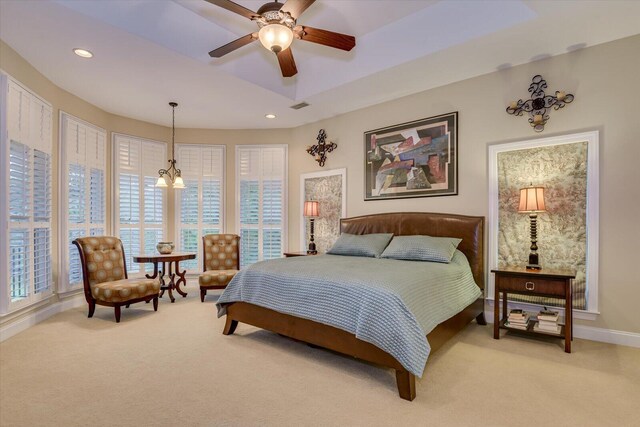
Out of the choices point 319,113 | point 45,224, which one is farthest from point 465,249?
point 45,224

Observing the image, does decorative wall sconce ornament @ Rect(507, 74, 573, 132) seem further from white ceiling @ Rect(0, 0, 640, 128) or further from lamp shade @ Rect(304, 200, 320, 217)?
lamp shade @ Rect(304, 200, 320, 217)

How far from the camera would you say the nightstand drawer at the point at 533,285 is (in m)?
2.96

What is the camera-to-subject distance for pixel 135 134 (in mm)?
5598

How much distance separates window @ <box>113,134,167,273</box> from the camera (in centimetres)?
537

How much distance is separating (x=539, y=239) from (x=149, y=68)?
4.63m

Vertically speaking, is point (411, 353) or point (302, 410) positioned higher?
point (411, 353)

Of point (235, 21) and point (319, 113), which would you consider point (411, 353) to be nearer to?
point (235, 21)

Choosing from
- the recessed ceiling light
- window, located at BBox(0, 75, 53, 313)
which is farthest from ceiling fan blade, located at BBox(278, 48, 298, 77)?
window, located at BBox(0, 75, 53, 313)

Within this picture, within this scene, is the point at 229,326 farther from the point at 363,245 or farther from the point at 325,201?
the point at 325,201

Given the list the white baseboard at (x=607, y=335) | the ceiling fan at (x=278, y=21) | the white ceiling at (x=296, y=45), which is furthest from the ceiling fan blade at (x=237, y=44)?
the white baseboard at (x=607, y=335)

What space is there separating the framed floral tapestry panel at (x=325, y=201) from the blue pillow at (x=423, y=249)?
59.4 inches

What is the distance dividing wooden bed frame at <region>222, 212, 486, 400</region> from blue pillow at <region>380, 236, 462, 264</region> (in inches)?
10.2

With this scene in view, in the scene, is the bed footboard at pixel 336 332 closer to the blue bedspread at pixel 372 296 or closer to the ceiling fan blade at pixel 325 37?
the blue bedspread at pixel 372 296

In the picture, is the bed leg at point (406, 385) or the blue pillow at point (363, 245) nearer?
the bed leg at point (406, 385)
